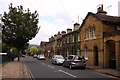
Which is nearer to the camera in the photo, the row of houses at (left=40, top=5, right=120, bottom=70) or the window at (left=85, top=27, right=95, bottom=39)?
the row of houses at (left=40, top=5, right=120, bottom=70)

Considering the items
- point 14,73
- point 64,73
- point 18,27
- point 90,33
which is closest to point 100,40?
point 90,33

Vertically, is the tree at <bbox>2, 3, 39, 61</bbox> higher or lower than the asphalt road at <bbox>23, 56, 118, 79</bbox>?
higher

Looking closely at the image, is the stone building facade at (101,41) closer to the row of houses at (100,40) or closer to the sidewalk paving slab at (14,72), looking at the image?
the row of houses at (100,40)

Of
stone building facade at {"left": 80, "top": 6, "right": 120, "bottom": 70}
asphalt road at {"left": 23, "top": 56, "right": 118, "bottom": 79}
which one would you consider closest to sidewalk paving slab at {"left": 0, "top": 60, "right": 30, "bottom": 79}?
asphalt road at {"left": 23, "top": 56, "right": 118, "bottom": 79}

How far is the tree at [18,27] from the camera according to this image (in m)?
48.2

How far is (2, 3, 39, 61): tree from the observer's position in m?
48.2

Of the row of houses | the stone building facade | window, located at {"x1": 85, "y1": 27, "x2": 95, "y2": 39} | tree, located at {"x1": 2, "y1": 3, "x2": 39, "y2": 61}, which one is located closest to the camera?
the stone building facade

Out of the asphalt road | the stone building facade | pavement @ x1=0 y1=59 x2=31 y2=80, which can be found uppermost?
the stone building facade

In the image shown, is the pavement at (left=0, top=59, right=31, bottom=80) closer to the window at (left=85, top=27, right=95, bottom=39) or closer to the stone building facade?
the stone building facade

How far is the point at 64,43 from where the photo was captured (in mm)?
54781

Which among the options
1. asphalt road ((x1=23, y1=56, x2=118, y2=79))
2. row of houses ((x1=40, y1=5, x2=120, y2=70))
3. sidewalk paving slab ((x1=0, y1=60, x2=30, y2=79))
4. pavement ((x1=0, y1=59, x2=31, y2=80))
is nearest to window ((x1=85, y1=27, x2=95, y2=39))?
row of houses ((x1=40, y1=5, x2=120, y2=70))

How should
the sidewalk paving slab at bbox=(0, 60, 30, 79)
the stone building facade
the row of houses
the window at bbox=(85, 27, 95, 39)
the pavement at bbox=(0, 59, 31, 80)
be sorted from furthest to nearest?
the window at bbox=(85, 27, 95, 39) < the row of houses < the stone building facade < the sidewalk paving slab at bbox=(0, 60, 30, 79) < the pavement at bbox=(0, 59, 31, 80)

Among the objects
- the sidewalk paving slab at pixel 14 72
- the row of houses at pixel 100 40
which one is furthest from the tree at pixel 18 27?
the sidewalk paving slab at pixel 14 72

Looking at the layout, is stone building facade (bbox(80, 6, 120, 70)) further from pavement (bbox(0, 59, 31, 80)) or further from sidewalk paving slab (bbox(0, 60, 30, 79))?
sidewalk paving slab (bbox(0, 60, 30, 79))
